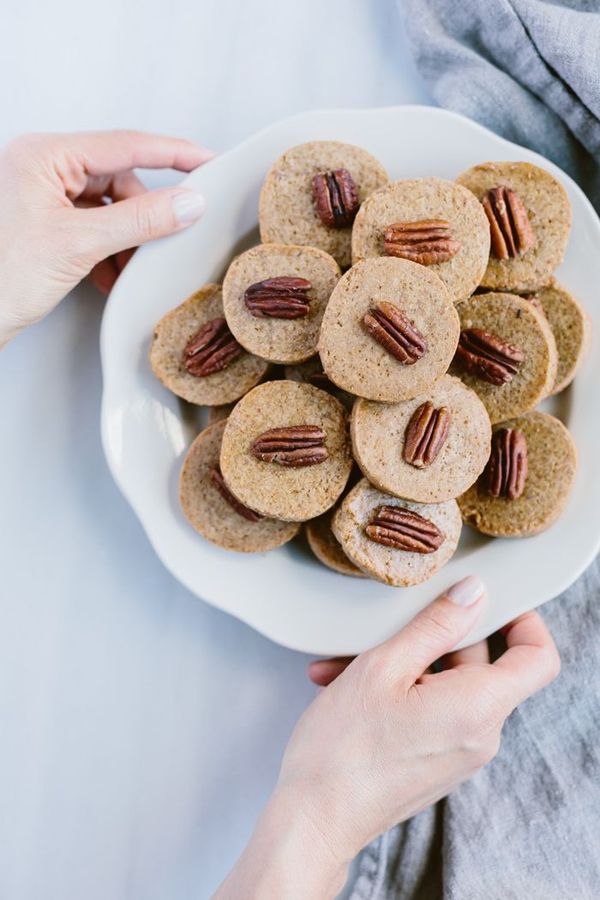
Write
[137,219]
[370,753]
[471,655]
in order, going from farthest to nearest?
[471,655] < [137,219] < [370,753]

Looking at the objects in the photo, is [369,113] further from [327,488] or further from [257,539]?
[257,539]

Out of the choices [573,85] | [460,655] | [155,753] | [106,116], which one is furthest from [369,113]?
[155,753]

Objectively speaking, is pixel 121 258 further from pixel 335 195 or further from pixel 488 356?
pixel 488 356

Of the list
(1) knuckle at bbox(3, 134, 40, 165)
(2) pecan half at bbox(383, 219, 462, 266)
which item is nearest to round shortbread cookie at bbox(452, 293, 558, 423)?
(2) pecan half at bbox(383, 219, 462, 266)

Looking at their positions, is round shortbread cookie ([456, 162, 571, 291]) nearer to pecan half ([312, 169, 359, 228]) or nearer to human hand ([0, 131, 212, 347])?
pecan half ([312, 169, 359, 228])

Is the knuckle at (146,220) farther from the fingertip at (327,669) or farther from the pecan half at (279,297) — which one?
the fingertip at (327,669)

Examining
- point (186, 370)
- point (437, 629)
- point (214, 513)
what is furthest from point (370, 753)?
point (186, 370)

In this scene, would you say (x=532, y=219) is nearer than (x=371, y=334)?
No
